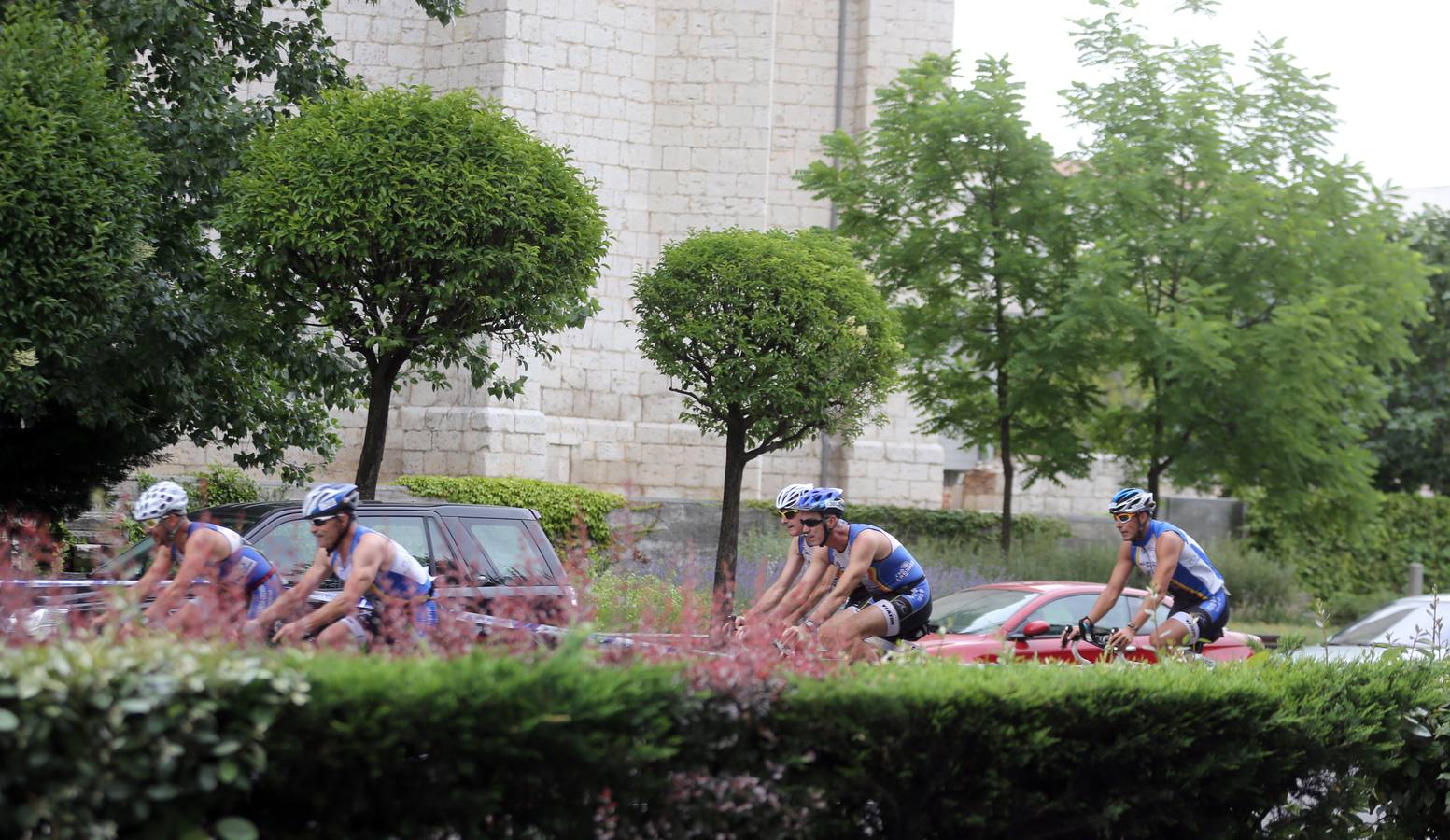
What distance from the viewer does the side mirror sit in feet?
37.3

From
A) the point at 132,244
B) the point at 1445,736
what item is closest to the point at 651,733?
the point at 1445,736

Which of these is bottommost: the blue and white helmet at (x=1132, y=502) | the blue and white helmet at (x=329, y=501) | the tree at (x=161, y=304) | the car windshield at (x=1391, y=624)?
the car windshield at (x=1391, y=624)

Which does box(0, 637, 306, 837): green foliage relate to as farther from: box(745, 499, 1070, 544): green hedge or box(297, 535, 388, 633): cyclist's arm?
box(745, 499, 1070, 544): green hedge

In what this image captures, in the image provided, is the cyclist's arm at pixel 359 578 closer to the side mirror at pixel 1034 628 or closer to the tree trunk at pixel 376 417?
the tree trunk at pixel 376 417

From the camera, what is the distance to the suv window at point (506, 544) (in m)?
10.1

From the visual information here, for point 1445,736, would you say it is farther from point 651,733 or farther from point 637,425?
point 637,425

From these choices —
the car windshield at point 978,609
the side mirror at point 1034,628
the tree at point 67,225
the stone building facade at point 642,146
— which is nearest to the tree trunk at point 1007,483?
the stone building facade at point 642,146

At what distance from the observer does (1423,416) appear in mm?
29547

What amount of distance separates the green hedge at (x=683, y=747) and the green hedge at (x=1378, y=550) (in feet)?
66.2

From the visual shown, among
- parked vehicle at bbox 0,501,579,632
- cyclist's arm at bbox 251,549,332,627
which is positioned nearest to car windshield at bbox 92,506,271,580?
parked vehicle at bbox 0,501,579,632

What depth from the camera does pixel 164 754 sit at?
3.87 meters

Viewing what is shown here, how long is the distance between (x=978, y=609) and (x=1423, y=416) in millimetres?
20715

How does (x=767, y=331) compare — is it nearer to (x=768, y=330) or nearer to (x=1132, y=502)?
(x=768, y=330)

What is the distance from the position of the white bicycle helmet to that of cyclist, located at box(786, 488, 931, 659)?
10.7 feet
